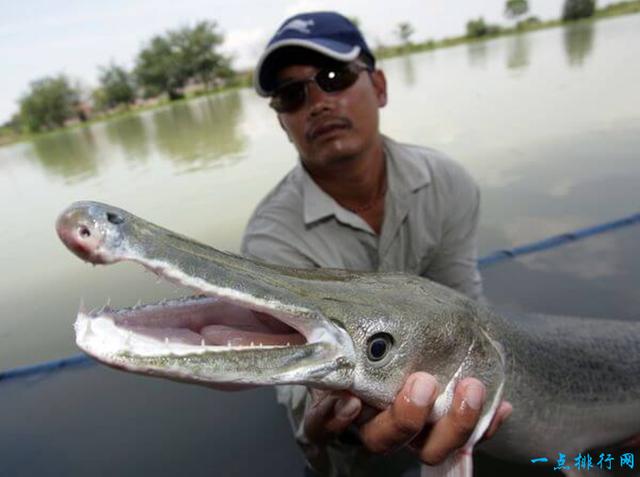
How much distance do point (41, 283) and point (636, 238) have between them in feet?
21.0

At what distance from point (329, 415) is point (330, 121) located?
1.61 metres

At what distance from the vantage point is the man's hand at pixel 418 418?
1.62m

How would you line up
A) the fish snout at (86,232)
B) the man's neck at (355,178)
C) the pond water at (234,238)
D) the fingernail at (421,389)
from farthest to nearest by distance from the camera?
the pond water at (234,238)
the man's neck at (355,178)
the fingernail at (421,389)
the fish snout at (86,232)

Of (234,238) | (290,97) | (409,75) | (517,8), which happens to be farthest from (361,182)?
(517,8)

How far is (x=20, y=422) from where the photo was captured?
3.51 metres

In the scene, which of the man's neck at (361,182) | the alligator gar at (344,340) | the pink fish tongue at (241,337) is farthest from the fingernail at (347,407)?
the man's neck at (361,182)

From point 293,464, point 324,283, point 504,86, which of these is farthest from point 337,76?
point 504,86

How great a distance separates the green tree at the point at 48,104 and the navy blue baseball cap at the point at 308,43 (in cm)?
7020

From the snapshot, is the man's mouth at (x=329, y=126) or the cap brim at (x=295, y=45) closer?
the cap brim at (x=295, y=45)

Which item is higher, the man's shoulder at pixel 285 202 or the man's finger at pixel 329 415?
the man's shoulder at pixel 285 202

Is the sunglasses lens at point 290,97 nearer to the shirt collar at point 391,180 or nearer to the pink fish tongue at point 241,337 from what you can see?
the shirt collar at point 391,180

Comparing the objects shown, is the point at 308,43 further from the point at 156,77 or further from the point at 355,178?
the point at 156,77

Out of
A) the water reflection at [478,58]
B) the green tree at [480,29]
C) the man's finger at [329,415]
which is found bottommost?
the green tree at [480,29]

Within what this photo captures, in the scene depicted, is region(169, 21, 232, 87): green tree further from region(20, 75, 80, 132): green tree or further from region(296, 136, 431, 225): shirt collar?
region(296, 136, 431, 225): shirt collar
